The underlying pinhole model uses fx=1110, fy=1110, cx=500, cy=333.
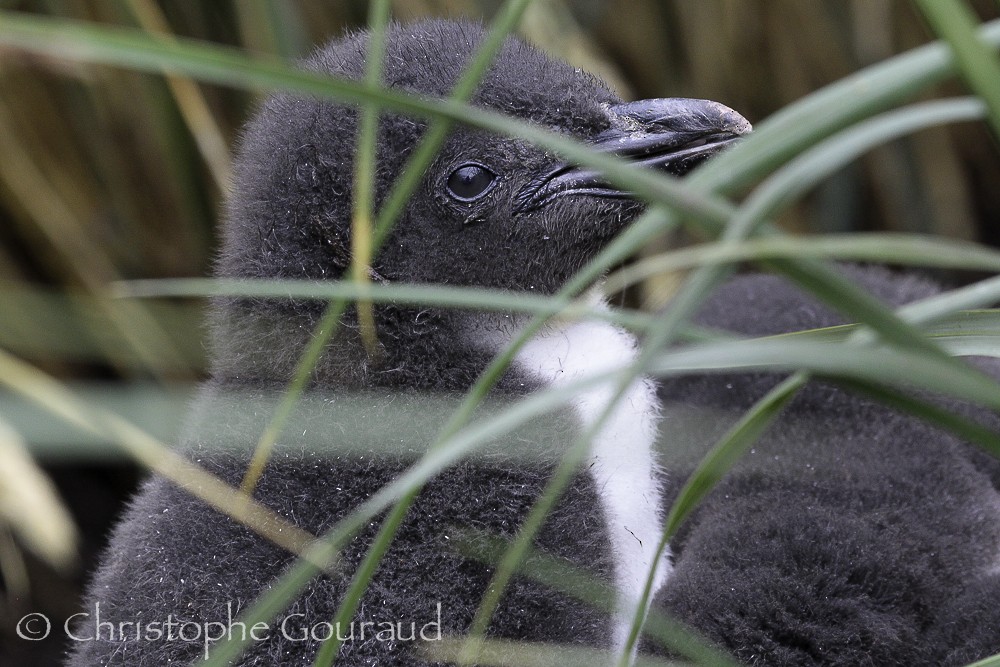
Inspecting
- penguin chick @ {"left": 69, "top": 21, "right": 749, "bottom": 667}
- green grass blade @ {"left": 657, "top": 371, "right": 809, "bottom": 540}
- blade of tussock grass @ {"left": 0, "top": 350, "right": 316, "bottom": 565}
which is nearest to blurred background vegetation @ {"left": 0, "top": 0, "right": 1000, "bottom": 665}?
blade of tussock grass @ {"left": 0, "top": 350, "right": 316, "bottom": 565}

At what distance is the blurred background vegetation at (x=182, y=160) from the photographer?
2.79m

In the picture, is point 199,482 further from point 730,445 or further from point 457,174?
point 730,445

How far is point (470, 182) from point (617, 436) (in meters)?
0.46

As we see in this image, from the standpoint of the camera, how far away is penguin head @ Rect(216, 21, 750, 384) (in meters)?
1.57

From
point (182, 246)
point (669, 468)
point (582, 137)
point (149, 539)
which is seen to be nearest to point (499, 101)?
point (582, 137)

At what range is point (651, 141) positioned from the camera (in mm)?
1641

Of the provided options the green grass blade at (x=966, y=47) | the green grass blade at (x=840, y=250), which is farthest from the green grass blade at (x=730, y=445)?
the green grass blade at (x=966, y=47)

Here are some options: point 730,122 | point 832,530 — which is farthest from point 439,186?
point 832,530

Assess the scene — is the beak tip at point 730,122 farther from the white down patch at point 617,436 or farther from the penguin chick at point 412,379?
the white down patch at point 617,436

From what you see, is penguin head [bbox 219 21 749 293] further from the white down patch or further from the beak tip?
the white down patch

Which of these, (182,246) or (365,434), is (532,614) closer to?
(365,434)

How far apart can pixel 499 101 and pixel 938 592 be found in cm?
95

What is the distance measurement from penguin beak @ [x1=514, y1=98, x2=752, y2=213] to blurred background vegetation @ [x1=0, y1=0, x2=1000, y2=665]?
3.56 feet

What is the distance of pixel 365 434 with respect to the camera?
1.54 metres
